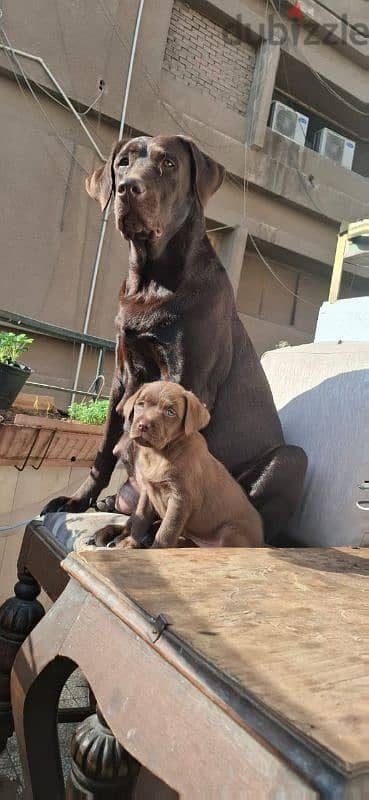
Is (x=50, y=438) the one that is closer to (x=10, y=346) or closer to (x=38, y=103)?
(x=10, y=346)

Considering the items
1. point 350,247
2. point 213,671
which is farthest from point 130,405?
point 350,247

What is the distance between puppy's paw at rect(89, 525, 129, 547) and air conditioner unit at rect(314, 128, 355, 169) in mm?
10230

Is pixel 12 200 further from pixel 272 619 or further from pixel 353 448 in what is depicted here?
pixel 272 619

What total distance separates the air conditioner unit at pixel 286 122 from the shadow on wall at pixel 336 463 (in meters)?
8.43

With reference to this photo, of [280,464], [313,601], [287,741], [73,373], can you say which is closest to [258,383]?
[280,464]

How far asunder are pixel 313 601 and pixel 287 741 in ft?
1.55

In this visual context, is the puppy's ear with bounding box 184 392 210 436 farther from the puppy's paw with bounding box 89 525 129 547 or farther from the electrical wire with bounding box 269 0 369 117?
the electrical wire with bounding box 269 0 369 117

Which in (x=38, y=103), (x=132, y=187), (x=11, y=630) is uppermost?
(x=38, y=103)

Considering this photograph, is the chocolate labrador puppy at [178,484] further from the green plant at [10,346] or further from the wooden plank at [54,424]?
the green plant at [10,346]

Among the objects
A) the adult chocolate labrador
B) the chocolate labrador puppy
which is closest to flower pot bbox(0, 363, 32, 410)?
the adult chocolate labrador

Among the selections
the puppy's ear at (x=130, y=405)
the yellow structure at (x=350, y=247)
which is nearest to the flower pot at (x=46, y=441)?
the puppy's ear at (x=130, y=405)

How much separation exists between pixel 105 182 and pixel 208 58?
25.6ft

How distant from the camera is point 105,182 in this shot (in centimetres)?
181

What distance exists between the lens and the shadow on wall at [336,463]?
72.1 inches
